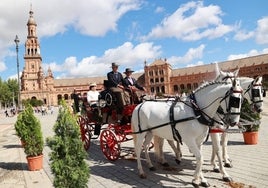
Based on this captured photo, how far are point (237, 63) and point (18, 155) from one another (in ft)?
353

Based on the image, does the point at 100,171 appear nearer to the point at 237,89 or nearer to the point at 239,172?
the point at 239,172

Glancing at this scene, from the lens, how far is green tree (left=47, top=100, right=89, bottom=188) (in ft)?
15.4

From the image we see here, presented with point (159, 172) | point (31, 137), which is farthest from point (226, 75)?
point (31, 137)

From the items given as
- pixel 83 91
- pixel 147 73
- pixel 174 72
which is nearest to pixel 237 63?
pixel 174 72

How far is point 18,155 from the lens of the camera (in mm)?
11312

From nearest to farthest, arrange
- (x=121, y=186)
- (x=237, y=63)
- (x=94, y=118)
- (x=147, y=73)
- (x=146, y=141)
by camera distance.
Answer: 1. (x=121, y=186)
2. (x=146, y=141)
3. (x=94, y=118)
4. (x=237, y=63)
5. (x=147, y=73)

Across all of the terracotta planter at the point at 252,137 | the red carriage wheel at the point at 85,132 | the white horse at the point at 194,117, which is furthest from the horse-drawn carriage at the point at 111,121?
the terracotta planter at the point at 252,137

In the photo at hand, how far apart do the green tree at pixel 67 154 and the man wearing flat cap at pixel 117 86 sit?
3.71m

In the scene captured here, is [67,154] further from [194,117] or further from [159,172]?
[159,172]

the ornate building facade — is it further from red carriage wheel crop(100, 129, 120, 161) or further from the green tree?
the green tree

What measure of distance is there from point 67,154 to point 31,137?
13.5ft

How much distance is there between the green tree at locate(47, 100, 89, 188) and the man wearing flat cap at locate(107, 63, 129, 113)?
371 centimetres

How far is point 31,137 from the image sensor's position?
846 centimetres

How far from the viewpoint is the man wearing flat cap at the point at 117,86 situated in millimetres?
8609
